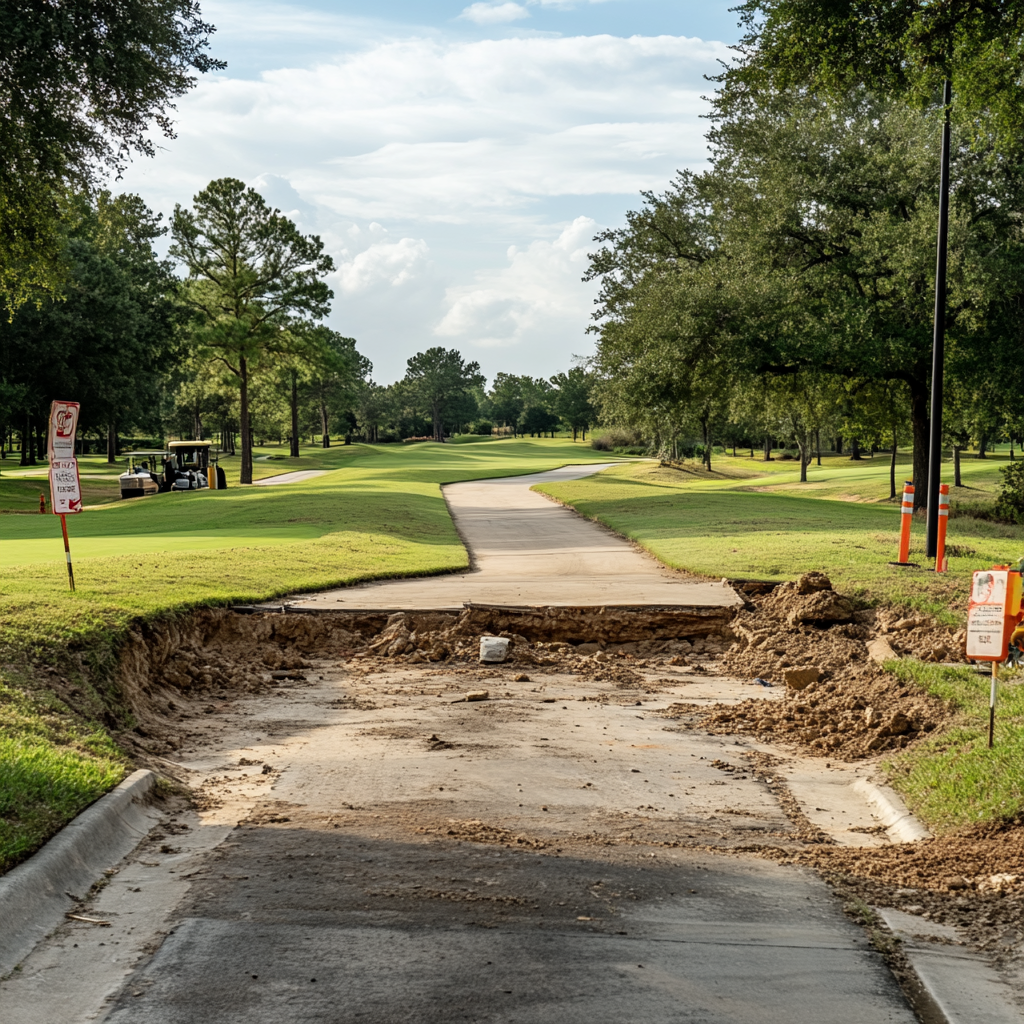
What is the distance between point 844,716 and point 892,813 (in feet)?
8.06

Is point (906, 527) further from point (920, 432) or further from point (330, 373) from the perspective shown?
point (330, 373)

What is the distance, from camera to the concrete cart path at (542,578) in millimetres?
13648

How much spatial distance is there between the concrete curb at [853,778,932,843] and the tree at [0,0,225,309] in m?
13.5

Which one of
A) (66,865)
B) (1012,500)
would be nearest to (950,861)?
(66,865)

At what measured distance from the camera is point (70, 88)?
15.2 m

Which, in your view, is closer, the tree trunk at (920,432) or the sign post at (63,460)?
the sign post at (63,460)

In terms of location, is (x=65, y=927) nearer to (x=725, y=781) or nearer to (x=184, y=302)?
(x=725, y=781)

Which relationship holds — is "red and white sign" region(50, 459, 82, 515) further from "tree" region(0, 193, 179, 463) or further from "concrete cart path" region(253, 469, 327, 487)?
"concrete cart path" region(253, 469, 327, 487)

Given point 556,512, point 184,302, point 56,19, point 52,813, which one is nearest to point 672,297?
point 556,512

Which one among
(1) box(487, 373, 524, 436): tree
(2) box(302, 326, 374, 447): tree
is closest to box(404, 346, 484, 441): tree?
(2) box(302, 326, 374, 447): tree

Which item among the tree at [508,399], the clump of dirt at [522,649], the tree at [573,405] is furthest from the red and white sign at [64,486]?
the tree at [508,399]

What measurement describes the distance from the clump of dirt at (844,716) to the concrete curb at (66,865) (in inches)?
198

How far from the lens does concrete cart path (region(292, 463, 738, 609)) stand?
44.8 ft

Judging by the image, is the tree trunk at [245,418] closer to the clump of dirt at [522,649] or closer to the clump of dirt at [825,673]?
the clump of dirt at [522,649]
